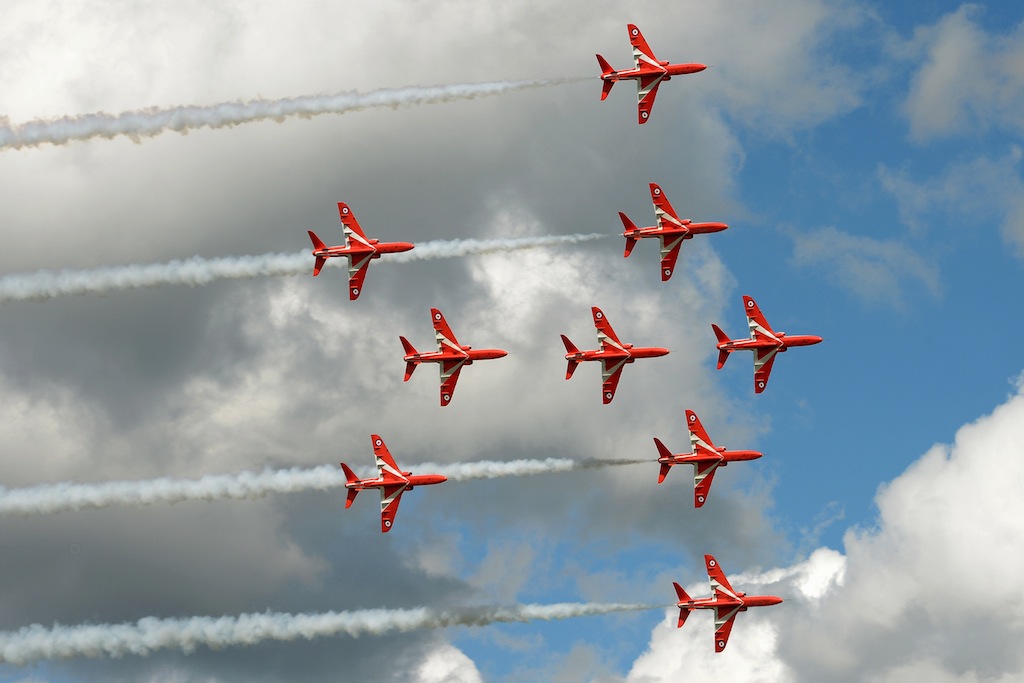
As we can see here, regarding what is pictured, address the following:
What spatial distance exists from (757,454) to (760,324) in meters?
10.2

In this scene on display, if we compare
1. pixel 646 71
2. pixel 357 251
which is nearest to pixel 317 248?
Answer: pixel 357 251

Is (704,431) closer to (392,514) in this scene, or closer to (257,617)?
(392,514)

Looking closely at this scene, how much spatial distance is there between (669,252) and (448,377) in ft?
66.4

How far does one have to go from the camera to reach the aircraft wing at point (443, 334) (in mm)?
134750

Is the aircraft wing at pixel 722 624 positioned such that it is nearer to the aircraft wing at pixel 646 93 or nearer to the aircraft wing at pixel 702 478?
the aircraft wing at pixel 702 478

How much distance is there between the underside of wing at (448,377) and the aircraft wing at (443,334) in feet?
3.70

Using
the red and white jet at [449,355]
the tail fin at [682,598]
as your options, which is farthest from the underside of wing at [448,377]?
the tail fin at [682,598]

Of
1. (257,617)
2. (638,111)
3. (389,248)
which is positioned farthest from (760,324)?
(257,617)

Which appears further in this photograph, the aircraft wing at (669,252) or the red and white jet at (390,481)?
the aircraft wing at (669,252)

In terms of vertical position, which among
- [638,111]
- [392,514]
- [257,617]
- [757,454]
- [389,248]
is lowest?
[257,617]

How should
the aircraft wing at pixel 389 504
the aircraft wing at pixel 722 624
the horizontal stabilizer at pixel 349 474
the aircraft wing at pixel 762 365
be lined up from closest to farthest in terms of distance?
the horizontal stabilizer at pixel 349 474 → the aircraft wing at pixel 389 504 → the aircraft wing at pixel 762 365 → the aircraft wing at pixel 722 624

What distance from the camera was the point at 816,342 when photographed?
451ft

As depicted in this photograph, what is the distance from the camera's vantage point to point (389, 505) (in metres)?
131

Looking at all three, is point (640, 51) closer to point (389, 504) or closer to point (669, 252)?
point (669, 252)
